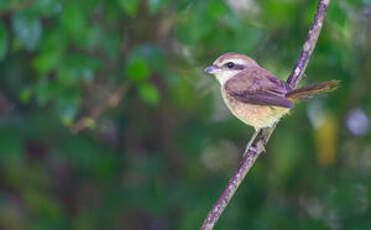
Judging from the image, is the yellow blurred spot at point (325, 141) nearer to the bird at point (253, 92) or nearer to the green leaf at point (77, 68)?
the bird at point (253, 92)

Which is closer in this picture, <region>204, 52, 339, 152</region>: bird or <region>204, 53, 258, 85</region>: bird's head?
<region>204, 52, 339, 152</region>: bird

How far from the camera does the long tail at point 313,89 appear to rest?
371 centimetres

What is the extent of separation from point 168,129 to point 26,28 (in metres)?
Result: 2.28

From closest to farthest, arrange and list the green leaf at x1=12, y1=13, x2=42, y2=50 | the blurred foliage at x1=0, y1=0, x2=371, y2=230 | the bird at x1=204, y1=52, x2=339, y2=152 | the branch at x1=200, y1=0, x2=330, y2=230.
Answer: the branch at x1=200, y1=0, x2=330, y2=230 < the bird at x1=204, y1=52, x2=339, y2=152 < the green leaf at x1=12, y1=13, x2=42, y2=50 < the blurred foliage at x1=0, y1=0, x2=371, y2=230

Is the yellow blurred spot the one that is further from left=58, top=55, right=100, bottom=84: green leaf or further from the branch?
left=58, top=55, right=100, bottom=84: green leaf

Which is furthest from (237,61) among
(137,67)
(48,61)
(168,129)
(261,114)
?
(168,129)

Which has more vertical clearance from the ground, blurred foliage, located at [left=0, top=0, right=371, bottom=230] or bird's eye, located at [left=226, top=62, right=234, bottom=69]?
Result: bird's eye, located at [left=226, top=62, right=234, bottom=69]

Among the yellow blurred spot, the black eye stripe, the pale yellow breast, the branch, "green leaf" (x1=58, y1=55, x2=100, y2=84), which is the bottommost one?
the yellow blurred spot

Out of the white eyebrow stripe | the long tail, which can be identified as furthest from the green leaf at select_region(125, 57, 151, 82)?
the long tail

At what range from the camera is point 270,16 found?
555 cm

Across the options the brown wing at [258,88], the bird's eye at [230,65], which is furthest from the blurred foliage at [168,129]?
the brown wing at [258,88]

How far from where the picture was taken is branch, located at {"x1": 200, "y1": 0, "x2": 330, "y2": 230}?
11.0 ft

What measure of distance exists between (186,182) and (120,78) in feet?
3.76

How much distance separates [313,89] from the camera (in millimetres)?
3816
